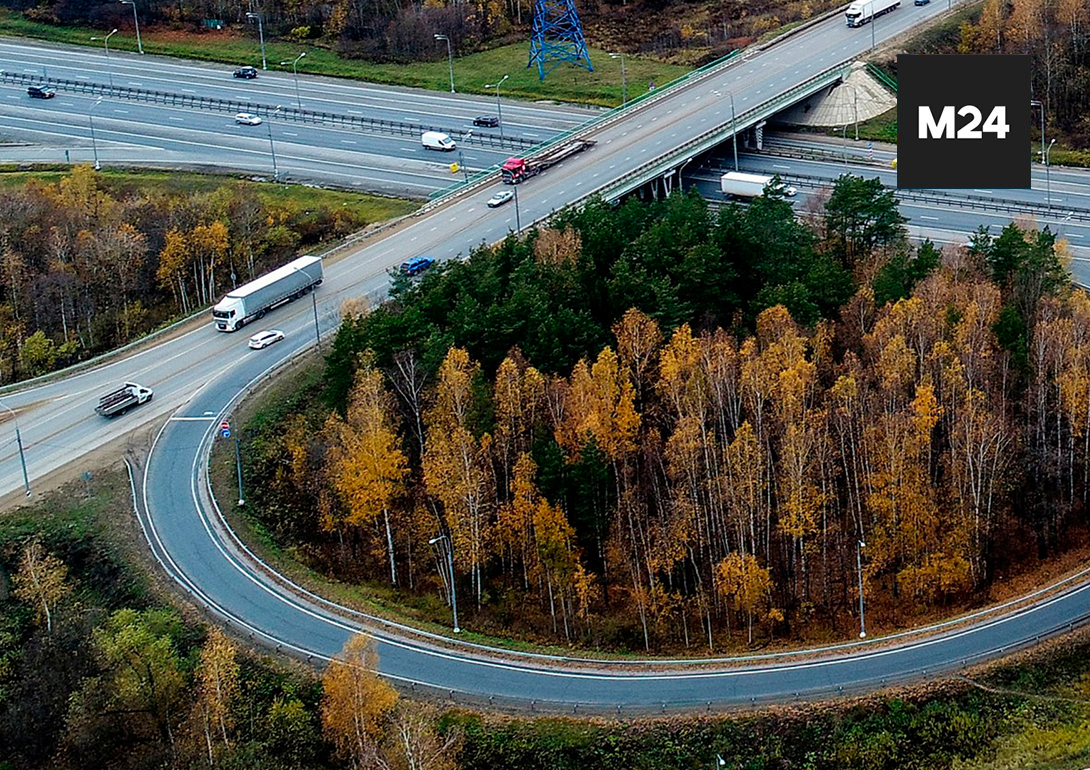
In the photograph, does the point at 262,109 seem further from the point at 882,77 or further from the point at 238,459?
the point at 238,459

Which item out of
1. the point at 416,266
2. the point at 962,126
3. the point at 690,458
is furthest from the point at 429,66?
the point at 690,458

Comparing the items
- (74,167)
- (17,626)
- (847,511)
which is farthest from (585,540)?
(74,167)

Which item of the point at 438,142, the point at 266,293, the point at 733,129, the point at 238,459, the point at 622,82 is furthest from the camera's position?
the point at 622,82

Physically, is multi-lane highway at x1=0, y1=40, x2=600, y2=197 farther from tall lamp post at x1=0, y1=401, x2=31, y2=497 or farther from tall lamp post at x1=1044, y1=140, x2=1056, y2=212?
tall lamp post at x1=1044, y1=140, x2=1056, y2=212

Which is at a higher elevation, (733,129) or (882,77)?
(882,77)

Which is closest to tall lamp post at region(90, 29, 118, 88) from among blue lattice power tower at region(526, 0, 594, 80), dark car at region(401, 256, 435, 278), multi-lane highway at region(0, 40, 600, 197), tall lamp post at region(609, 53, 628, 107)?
multi-lane highway at region(0, 40, 600, 197)

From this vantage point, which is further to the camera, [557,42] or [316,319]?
[557,42]
